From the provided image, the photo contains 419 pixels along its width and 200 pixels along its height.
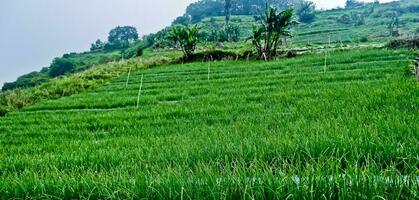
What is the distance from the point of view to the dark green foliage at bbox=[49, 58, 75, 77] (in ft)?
298

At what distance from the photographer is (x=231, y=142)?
6062mm

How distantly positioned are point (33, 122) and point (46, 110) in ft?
10.8

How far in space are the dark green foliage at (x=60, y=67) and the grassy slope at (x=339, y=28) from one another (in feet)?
101

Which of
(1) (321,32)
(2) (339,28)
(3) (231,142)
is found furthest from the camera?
(2) (339,28)

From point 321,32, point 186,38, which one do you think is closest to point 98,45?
point 321,32

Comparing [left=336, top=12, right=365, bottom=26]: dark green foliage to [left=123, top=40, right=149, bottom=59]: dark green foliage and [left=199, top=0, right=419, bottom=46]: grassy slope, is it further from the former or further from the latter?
[left=123, top=40, right=149, bottom=59]: dark green foliage

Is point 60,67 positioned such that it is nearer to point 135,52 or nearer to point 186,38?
point 135,52

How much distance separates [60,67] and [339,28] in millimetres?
57018

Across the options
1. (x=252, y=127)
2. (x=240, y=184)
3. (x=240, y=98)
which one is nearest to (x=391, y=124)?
(x=252, y=127)

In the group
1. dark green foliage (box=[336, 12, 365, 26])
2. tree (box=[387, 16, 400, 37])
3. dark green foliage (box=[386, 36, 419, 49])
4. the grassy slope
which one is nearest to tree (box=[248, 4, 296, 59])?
dark green foliage (box=[386, 36, 419, 49])

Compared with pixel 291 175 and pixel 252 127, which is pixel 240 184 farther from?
pixel 252 127

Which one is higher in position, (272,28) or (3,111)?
(272,28)

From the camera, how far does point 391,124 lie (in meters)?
6.27

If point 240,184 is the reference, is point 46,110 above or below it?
below
